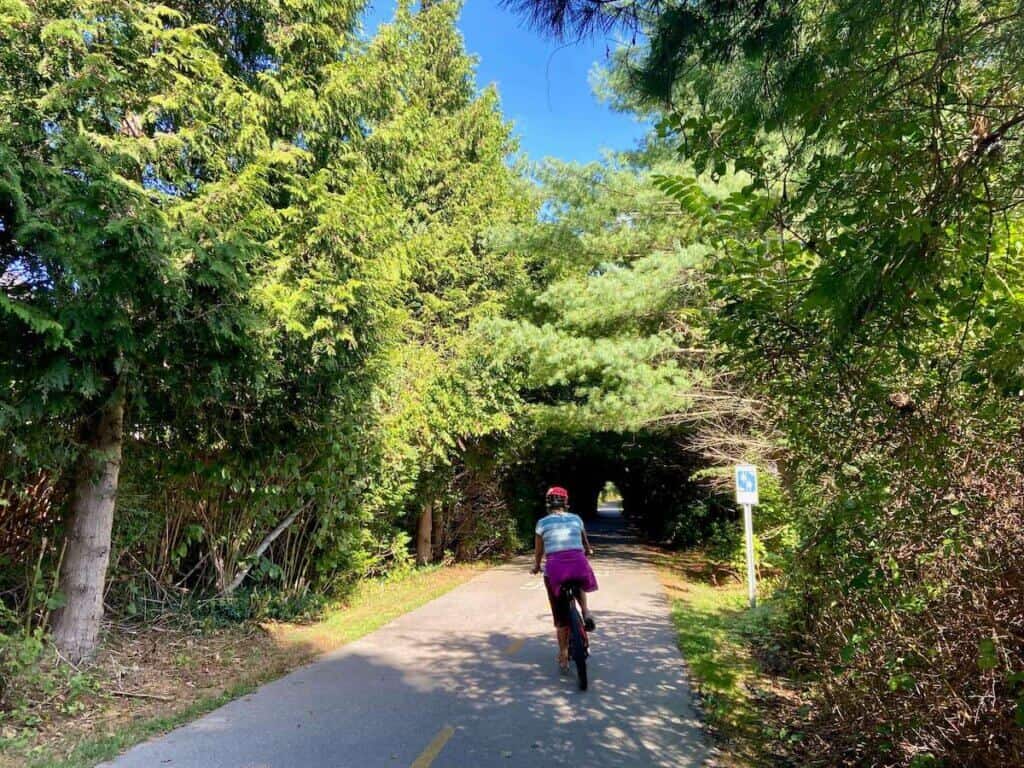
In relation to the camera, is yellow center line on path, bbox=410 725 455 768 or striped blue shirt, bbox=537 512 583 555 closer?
yellow center line on path, bbox=410 725 455 768

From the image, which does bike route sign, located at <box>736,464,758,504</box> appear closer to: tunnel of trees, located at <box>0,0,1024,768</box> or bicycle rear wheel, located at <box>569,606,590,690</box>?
tunnel of trees, located at <box>0,0,1024,768</box>

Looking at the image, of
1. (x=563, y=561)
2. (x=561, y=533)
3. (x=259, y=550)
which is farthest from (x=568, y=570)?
(x=259, y=550)

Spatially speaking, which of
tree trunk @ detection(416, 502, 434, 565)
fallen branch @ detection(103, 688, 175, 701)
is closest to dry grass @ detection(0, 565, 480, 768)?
fallen branch @ detection(103, 688, 175, 701)

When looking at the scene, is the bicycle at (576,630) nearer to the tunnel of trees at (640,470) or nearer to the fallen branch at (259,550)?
the fallen branch at (259,550)

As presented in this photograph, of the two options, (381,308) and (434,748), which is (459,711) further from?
(381,308)

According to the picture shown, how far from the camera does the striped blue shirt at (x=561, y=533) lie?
6715 millimetres

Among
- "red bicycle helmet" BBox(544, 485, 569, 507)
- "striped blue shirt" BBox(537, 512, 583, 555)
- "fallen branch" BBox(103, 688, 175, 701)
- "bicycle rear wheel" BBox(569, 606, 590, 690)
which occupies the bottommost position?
"fallen branch" BBox(103, 688, 175, 701)

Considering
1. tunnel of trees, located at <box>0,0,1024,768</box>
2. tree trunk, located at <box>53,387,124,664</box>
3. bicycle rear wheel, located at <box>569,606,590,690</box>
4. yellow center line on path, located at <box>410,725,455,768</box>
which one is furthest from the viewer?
bicycle rear wheel, located at <box>569,606,590,690</box>

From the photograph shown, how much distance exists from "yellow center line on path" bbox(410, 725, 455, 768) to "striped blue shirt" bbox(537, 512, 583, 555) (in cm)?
209

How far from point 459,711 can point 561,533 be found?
6.37 ft

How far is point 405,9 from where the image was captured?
13.1 meters

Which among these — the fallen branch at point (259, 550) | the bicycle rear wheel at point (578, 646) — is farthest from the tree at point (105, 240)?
the bicycle rear wheel at point (578, 646)

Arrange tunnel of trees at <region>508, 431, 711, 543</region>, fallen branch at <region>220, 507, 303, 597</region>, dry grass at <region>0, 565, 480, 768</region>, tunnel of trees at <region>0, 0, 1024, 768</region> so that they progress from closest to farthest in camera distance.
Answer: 1. tunnel of trees at <region>0, 0, 1024, 768</region>
2. dry grass at <region>0, 565, 480, 768</region>
3. fallen branch at <region>220, 507, 303, 597</region>
4. tunnel of trees at <region>508, 431, 711, 543</region>

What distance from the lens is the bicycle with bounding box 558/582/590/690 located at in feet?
20.2
